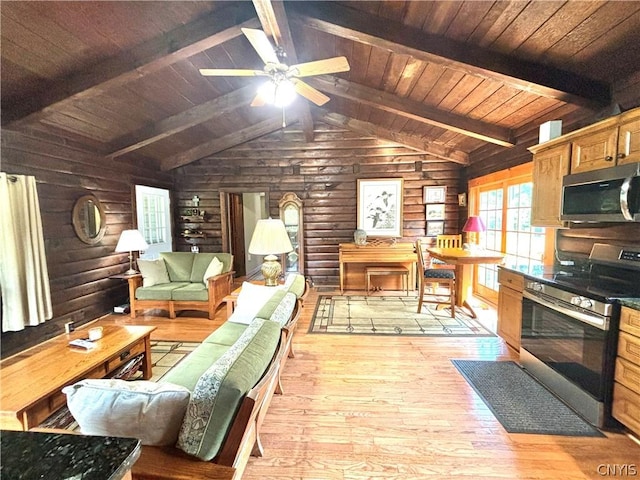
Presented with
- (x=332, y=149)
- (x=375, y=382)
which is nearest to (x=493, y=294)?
(x=375, y=382)

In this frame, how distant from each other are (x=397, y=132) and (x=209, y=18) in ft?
11.4

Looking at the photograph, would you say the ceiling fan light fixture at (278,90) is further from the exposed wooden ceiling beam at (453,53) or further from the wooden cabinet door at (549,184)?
the wooden cabinet door at (549,184)

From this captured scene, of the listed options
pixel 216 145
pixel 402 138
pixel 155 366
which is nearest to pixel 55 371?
pixel 155 366

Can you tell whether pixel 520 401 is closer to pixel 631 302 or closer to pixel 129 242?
pixel 631 302

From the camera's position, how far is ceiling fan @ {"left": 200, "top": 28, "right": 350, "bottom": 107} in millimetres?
2160

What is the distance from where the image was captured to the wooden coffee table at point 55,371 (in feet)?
5.20

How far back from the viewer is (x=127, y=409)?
1074 millimetres

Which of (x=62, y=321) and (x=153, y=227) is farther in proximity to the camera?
(x=153, y=227)

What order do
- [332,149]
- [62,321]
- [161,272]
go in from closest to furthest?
[62,321] → [161,272] → [332,149]

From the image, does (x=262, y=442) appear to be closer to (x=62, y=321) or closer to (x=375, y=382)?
(x=375, y=382)

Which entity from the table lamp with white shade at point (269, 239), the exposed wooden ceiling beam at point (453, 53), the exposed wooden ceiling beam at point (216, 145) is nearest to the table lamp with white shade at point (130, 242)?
the exposed wooden ceiling beam at point (216, 145)

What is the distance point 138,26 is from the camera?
2516 mm

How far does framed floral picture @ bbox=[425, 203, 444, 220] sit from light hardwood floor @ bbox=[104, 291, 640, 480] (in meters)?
3.19

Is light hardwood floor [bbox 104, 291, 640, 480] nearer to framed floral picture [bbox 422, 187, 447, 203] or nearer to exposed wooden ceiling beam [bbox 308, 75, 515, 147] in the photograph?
exposed wooden ceiling beam [bbox 308, 75, 515, 147]
